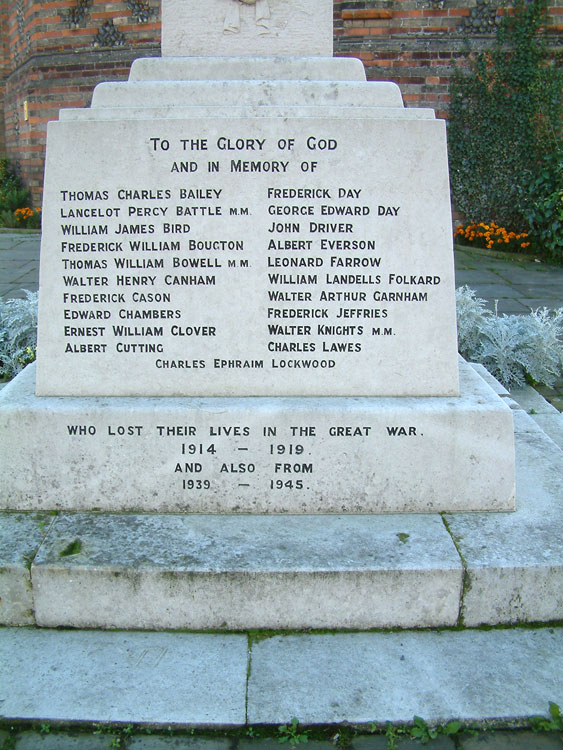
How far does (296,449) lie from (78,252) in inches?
43.4

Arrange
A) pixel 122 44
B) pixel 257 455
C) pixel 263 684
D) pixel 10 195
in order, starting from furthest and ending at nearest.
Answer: pixel 10 195 → pixel 122 44 → pixel 257 455 → pixel 263 684

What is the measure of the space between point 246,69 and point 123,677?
2251 mm

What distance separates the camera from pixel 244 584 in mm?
2186

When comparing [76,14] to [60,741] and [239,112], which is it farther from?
[60,741]

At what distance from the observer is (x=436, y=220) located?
2.52 m

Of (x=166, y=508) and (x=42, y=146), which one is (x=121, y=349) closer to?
(x=166, y=508)

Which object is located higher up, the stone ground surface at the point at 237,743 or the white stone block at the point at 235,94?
the white stone block at the point at 235,94

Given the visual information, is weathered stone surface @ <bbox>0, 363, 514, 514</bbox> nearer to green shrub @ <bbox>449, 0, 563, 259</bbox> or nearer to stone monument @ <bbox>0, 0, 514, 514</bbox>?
stone monument @ <bbox>0, 0, 514, 514</bbox>

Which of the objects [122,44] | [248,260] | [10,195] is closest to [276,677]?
[248,260]

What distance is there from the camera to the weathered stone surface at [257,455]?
8.13 ft

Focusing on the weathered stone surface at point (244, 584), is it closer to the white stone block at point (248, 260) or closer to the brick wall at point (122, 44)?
the white stone block at point (248, 260)

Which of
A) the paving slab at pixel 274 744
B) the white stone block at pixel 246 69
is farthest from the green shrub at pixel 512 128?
the paving slab at pixel 274 744

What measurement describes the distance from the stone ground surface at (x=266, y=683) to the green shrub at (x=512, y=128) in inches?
329

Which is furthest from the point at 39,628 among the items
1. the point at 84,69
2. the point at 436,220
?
the point at 84,69
